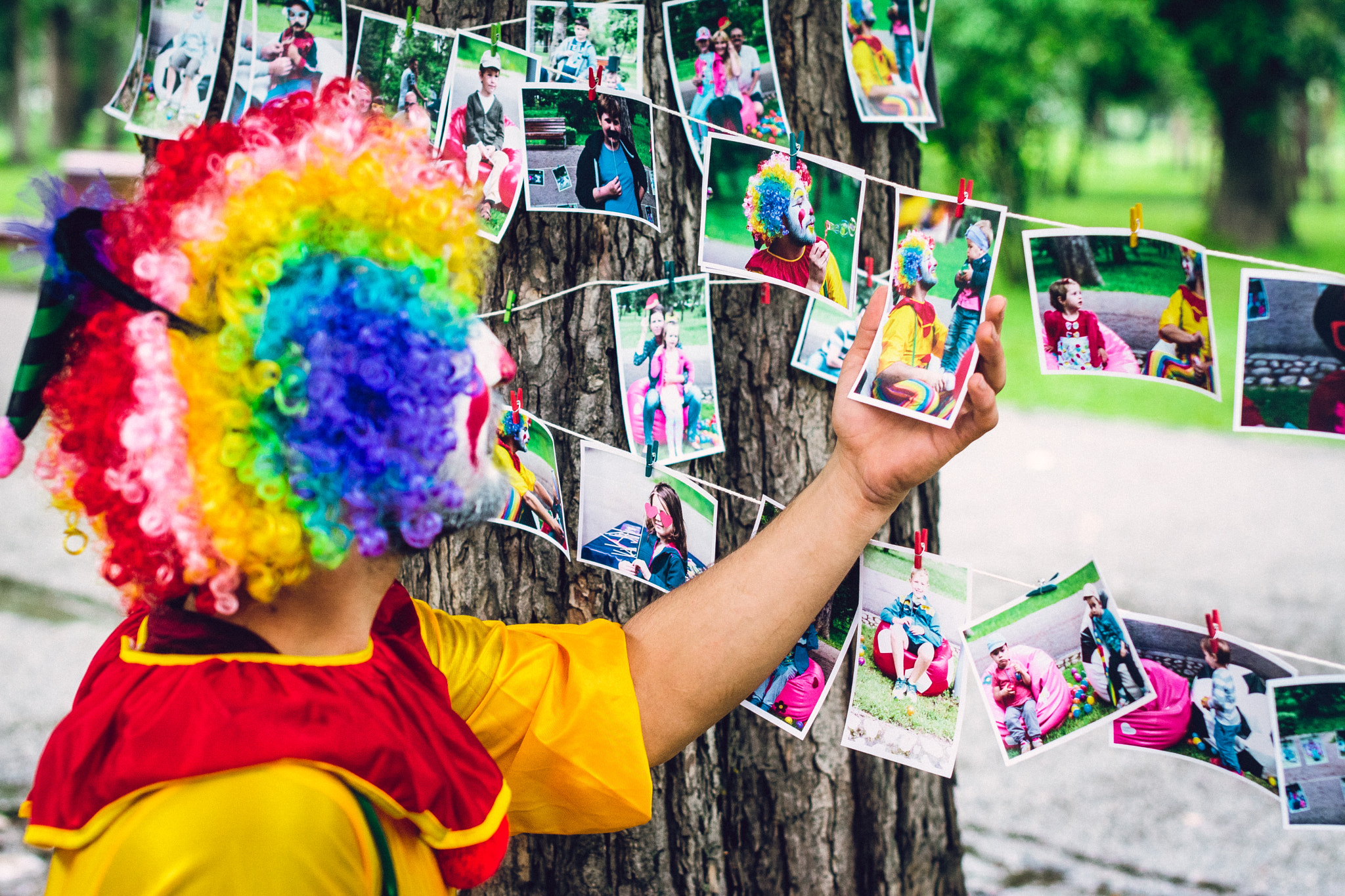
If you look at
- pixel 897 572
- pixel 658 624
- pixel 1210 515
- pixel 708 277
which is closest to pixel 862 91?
Answer: pixel 708 277

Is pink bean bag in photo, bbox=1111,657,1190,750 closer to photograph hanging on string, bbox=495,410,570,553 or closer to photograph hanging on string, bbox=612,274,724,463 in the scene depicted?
photograph hanging on string, bbox=612,274,724,463

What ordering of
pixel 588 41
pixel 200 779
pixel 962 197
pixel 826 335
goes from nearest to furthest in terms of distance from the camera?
pixel 200 779 < pixel 962 197 < pixel 588 41 < pixel 826 335

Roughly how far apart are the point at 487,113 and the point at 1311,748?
161 cm

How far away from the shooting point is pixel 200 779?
42.0 inches

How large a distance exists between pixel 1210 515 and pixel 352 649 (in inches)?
278

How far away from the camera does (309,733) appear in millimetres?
1107

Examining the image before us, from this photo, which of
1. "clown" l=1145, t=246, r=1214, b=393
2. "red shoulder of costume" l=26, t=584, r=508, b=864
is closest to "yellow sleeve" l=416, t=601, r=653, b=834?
"red shoulder of costume" l=26, t=584, r=508, b=864

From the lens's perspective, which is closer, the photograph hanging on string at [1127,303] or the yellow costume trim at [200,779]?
the yellow costume trim at [200,779]

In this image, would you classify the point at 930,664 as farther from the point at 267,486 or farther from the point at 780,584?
the point at 267,486

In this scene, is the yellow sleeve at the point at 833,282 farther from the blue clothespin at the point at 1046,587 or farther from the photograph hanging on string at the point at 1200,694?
the photograph hanging on string at the point at 1200,694

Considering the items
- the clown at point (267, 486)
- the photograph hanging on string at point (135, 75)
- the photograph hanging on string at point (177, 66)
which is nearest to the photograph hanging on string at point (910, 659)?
the clown at point (267, 486)

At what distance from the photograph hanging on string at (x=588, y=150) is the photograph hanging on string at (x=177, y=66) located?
0.63m

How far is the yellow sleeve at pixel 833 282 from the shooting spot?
1685 mm

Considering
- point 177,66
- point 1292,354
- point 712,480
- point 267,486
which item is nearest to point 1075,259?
point 1292,354
